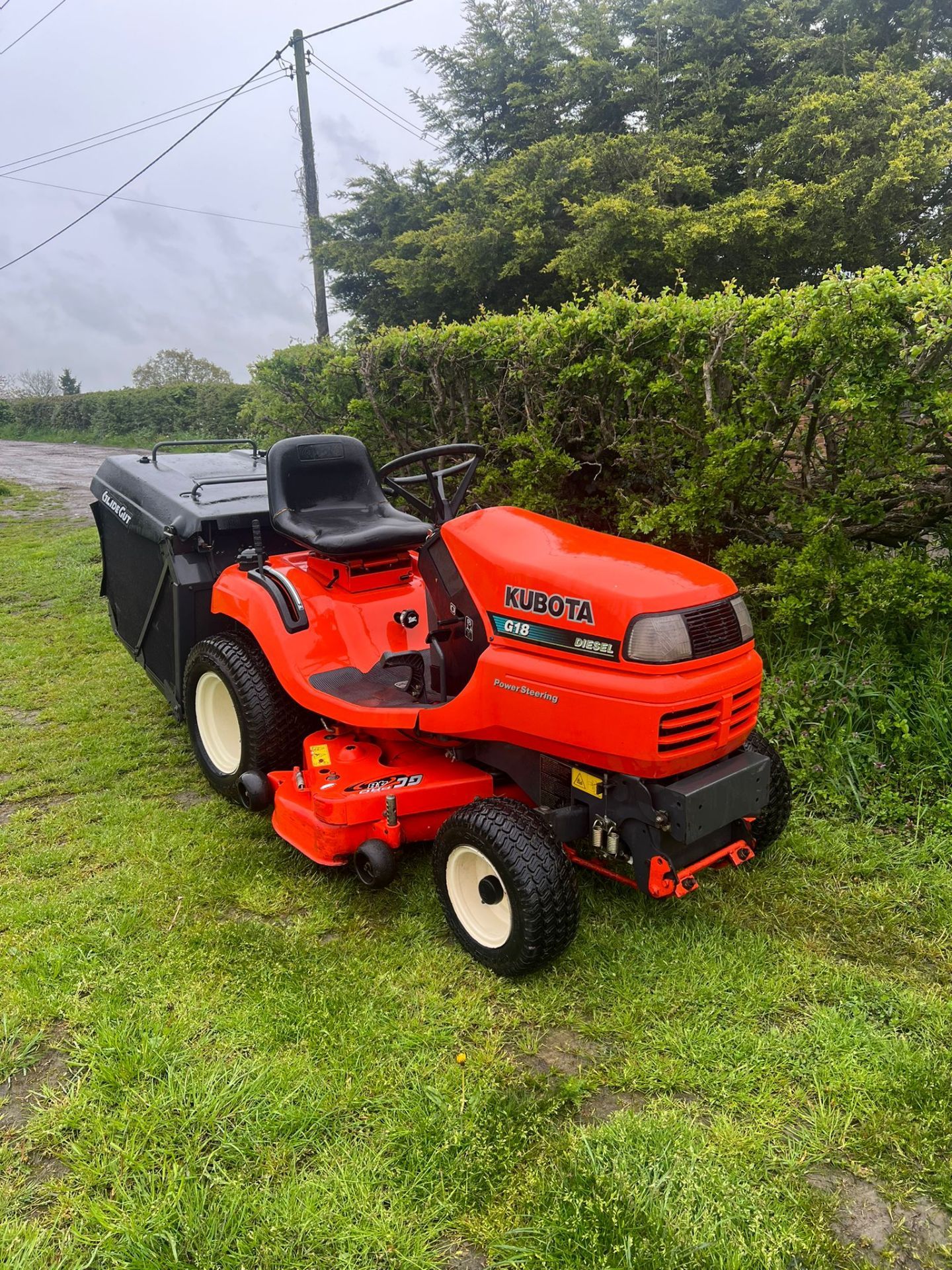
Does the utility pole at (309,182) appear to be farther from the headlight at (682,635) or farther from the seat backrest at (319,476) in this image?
the headlight at (682,635)

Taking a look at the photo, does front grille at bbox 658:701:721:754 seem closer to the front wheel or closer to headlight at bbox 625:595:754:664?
headlight at bbox 625:595:754:664

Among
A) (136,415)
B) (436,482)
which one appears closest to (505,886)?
(436,482)

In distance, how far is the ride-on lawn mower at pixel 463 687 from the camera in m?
2.21

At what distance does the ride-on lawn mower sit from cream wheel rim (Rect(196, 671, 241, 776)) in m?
0.01

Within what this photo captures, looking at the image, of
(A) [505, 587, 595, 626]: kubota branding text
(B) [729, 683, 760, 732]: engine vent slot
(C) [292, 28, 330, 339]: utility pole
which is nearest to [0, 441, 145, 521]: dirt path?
(C) [292, 28, 330, 339]: utility pole

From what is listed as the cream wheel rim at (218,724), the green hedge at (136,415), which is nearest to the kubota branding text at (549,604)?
the cream wheel rim at (218,724)

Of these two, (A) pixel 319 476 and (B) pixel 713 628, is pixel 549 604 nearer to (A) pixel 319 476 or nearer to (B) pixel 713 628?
(B) pixel 713 628

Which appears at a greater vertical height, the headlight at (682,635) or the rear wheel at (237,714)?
the headlight at (682,635)

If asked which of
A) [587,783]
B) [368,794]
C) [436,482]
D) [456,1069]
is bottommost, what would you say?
[456,1069]

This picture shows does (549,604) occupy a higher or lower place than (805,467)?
lower

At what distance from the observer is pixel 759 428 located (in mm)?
3770

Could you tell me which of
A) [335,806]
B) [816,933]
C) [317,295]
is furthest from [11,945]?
[317,295]

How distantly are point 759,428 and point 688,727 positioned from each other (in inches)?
83.7

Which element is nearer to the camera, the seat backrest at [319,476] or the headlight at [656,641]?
the headlight at [656,641]
